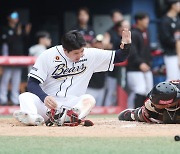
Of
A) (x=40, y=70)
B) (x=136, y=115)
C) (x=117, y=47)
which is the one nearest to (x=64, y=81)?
(x=40, y=70)

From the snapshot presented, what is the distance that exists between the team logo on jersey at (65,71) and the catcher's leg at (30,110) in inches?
14.5

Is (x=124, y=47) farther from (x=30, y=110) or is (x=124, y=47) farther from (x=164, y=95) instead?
(x=30, y=110)

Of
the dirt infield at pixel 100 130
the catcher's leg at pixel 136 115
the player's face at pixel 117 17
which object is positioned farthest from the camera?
the player's face at pixel 117 17

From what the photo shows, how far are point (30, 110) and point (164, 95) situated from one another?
1526 mm

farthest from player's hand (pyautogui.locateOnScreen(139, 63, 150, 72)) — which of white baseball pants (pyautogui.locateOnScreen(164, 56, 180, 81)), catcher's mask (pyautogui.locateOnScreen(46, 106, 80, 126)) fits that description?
catcher's mask (pyautogui.locateOnScreen(46, 106, 80, 126))

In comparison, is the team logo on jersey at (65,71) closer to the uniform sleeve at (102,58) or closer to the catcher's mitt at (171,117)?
the uniform sleeve at (102,58)

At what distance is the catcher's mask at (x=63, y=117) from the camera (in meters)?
7.54

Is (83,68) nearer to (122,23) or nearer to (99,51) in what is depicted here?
(99,51)

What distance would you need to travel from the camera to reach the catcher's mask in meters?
7.54

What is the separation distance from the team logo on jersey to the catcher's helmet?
3.19 feet

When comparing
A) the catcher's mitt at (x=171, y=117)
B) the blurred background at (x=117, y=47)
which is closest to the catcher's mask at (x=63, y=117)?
the catcher's mitt at (x=171, y=117)

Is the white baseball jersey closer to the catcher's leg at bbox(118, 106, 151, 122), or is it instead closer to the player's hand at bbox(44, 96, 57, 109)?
the player's hand at bbox(44, 96, 57, 109)

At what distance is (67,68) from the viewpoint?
7.96 metres

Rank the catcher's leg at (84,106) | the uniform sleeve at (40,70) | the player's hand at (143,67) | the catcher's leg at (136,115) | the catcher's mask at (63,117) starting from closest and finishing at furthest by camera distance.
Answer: the catcher's mask at (63,117)
the catcher's leg at (84,106)
the uniform sleeve at (40,70)
the catcher's leg at (136,115)
the player's hand at (143,67)
